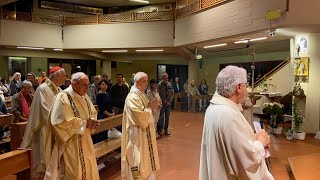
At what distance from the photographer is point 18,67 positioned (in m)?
15.2

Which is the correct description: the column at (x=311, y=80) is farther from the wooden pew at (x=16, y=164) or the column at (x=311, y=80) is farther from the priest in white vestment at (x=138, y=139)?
the wooden pew at (x=16, y=164)

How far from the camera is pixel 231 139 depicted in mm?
2135

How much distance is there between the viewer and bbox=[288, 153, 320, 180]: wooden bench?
439 cm

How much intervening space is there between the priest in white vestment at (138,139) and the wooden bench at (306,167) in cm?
199

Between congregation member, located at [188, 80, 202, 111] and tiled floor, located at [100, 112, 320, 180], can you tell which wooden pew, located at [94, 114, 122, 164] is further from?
congregation member, located at [188, 80, 202, 111]

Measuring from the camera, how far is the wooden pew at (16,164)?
284 cm

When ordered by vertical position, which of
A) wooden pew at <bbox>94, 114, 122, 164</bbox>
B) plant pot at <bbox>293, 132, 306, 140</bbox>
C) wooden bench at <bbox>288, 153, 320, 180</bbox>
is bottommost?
plant pot at <bbox>293, 132, 306, 140</bbox>

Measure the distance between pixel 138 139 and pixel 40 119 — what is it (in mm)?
1272

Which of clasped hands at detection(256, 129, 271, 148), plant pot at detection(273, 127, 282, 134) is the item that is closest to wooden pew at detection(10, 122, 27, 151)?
clasped hands at detection(256, 129, 271, 148)

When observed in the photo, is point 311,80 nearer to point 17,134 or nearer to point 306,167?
point 306,167

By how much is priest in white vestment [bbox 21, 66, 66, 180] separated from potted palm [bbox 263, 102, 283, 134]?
589 centimetres

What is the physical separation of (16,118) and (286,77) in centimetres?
782

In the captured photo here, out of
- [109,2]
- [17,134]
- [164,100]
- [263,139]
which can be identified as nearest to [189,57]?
[109,2]

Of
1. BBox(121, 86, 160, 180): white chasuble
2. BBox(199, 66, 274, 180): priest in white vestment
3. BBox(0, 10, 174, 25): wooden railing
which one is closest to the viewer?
BBox(199, 66, 274, 180): priest in white vestment
